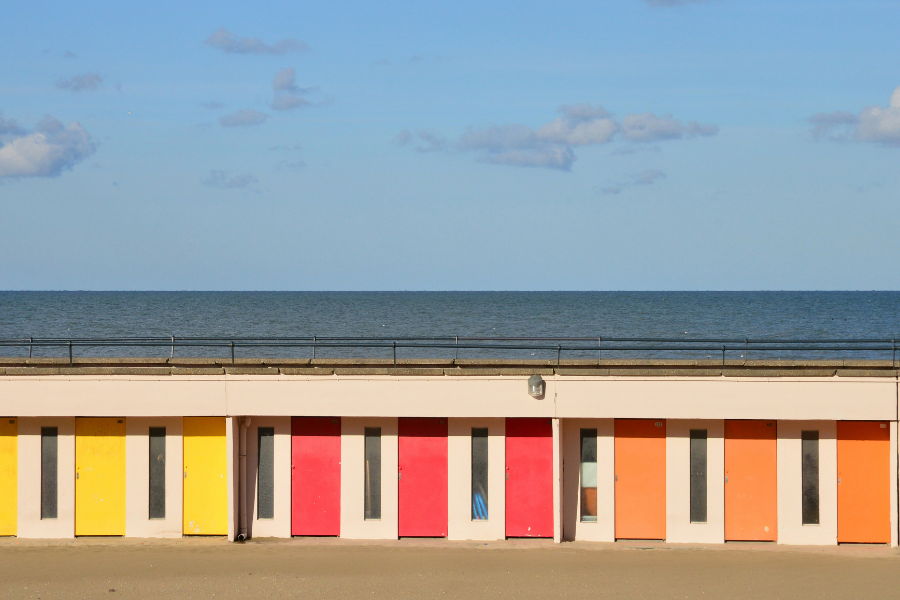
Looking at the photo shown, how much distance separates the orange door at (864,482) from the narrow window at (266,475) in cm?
958

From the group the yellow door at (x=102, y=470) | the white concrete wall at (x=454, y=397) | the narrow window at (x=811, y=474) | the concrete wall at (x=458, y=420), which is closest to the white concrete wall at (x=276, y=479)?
the concrete wall at (x=458, y=420)

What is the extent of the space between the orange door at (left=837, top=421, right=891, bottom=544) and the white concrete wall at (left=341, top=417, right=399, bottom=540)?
747cm

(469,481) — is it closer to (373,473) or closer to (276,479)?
(373,473)

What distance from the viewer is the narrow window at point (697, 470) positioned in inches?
591

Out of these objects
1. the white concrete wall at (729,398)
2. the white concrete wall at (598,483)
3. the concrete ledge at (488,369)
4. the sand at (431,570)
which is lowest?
the sand at (431,570)

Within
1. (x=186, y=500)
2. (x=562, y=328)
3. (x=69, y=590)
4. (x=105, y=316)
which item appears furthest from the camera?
(x=105, y=316)

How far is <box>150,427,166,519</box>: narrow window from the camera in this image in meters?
15.3

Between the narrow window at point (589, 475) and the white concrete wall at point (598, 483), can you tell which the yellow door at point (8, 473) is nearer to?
the white concrete wall at point (598, 483)

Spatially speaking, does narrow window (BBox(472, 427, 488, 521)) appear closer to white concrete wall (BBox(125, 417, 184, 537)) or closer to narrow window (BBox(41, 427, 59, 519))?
white concrete wall (BBox(125, 417, 184, 537))

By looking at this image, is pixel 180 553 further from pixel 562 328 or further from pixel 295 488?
pixel 562 328

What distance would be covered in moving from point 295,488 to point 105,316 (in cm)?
7624

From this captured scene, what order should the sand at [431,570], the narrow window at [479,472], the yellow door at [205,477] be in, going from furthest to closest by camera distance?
the yellow door at [205,477]
the narrow window at [479,472]
the sand at [431,570]

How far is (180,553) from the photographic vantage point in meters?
14.3

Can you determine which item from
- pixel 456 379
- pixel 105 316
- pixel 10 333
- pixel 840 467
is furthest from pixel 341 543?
pixel 105 316
